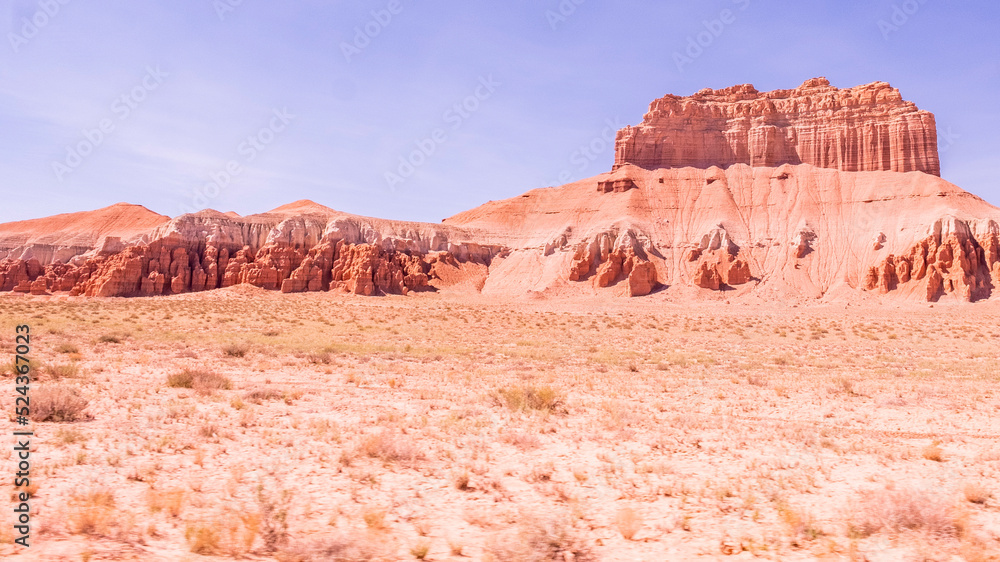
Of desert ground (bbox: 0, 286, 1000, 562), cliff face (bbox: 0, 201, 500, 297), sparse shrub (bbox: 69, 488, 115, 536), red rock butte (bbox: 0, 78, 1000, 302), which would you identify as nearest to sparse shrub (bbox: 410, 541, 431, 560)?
desert ground (bbox: 0, 286, 1000, 562)

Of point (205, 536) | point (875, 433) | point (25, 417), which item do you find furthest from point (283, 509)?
point (875, 433)

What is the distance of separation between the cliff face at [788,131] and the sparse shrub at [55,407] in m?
85.4

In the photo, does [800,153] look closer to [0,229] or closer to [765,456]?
[765,456]

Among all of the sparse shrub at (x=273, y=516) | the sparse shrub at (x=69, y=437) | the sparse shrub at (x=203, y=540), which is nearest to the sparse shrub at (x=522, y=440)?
the sparse shrub at (x=273, y=516)

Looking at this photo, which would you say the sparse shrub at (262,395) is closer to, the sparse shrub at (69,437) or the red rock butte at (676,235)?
the sparse shrub at (69,437)

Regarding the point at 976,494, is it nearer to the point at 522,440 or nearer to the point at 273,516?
the point at 522,440

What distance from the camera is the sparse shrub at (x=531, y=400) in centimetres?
1199

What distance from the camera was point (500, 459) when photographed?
870 centimetres

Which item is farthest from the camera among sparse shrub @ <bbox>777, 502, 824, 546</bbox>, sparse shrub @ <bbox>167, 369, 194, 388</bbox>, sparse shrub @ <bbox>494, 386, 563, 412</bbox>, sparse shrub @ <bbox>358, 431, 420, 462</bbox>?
sparse shrub @ <bbox>167, 369, 194, 388</bbox>

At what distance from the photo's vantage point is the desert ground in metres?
5.80

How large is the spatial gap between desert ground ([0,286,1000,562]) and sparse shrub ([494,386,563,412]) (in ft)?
0.21

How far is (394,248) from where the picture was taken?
242 feet

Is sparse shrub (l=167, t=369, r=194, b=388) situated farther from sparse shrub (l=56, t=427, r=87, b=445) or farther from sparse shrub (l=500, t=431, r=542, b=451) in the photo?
sparse shrub (l=500, t=431, r=542, b=451)

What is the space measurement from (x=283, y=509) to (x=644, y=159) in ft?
289
